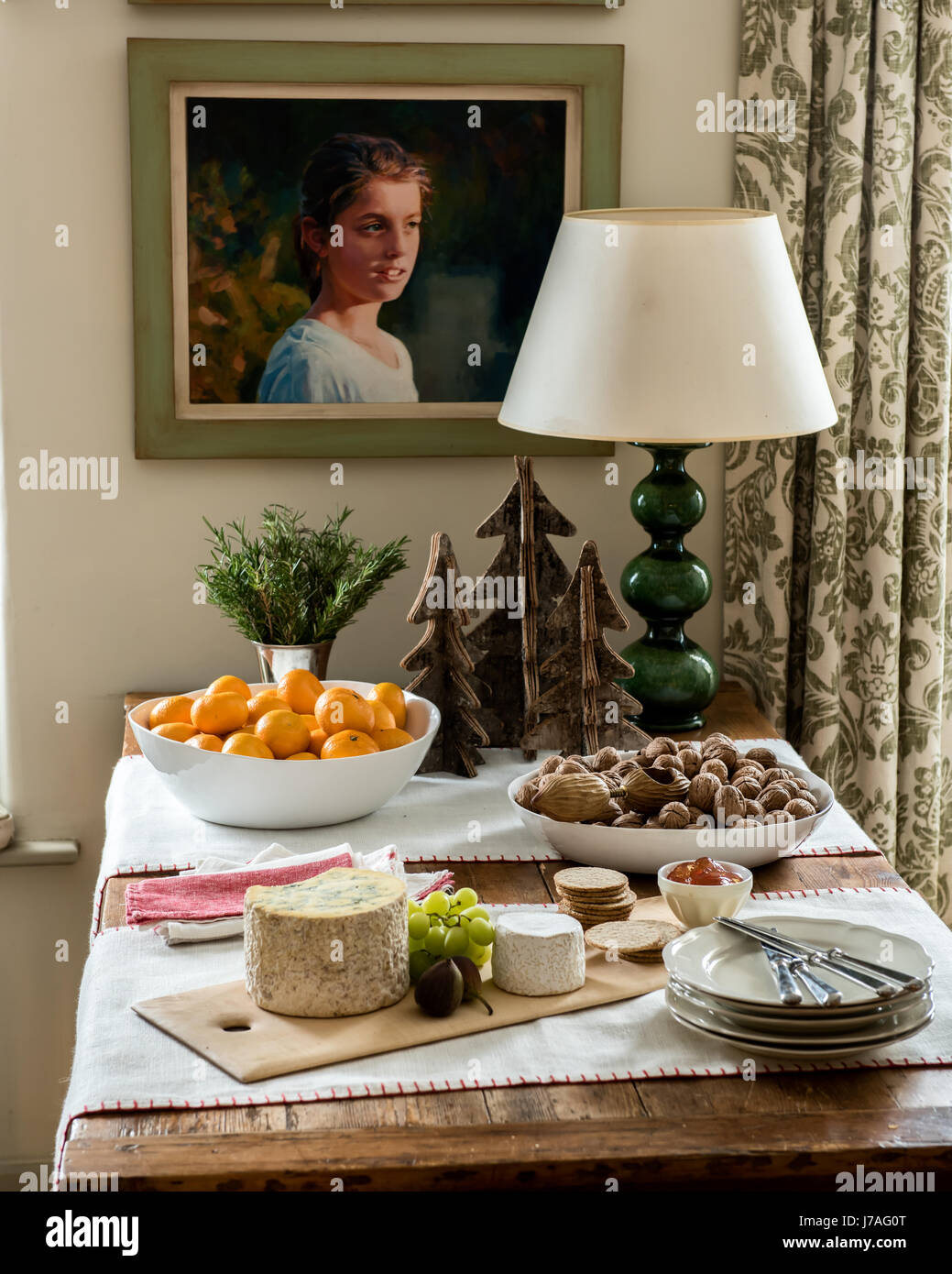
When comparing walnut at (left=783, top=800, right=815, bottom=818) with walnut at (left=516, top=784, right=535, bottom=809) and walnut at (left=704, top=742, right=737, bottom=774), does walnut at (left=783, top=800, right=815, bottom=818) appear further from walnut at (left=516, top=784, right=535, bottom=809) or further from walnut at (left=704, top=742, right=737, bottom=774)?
walnut at (left=516, top=784, right=535, bottom=809)

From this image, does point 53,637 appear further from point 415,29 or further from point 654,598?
point 415,29

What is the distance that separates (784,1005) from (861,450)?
1.21 m

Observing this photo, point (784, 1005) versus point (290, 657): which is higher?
point (290, 657)

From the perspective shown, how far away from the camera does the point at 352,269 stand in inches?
79.8

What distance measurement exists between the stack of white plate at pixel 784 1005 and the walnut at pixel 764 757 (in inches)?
14.7

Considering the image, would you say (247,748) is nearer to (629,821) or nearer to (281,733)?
(281,733)

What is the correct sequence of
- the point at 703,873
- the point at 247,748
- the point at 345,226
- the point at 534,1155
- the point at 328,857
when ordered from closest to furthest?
1. the point at 534,1155
2. the point at 703,873
3. the point at 328,857
4. the point at 247,748
5. the point at 345,226

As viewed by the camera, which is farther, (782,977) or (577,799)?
(577,799)

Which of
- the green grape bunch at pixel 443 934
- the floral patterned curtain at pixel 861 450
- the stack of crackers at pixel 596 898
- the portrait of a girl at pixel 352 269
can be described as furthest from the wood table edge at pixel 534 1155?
the portrait of a girl at pixel 352 269

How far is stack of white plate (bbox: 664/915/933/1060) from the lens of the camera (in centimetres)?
108

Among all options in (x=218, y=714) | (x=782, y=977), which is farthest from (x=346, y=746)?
(x=782, y=977)

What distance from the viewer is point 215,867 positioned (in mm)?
1433

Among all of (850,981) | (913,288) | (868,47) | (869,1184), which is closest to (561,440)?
(913,288)

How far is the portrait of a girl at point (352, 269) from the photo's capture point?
2.00 m
